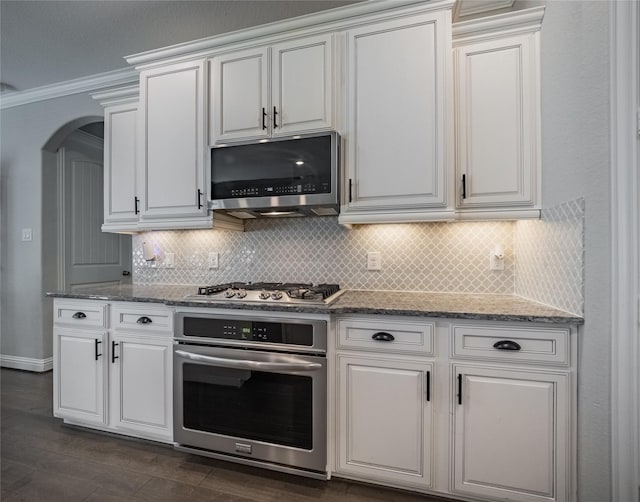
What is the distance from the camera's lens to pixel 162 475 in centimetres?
176

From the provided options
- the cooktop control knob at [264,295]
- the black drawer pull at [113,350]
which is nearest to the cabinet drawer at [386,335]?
the cooktop control knob at [264,295]

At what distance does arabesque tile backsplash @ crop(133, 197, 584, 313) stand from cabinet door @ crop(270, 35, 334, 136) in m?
0.68

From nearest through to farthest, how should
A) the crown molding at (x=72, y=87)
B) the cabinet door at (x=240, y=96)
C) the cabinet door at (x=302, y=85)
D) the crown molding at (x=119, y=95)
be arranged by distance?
the cabinet door at (x=302, y=85), the cabinet door at (x=240, y=96), the crown molding at (x=119, y=95), the crown molding at (x=72, y=87)

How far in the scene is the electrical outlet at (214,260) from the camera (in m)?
2.58

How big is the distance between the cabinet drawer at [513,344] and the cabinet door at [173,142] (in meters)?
1.72

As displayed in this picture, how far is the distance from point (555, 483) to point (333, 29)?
2.54 m

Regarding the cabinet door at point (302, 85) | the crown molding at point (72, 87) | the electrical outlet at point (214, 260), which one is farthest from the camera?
the crown molding at point (72, 87)

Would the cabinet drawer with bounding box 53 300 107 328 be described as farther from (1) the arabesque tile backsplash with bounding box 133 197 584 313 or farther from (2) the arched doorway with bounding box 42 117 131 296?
(2) the arched doorway with bounding box 42 117 131 296

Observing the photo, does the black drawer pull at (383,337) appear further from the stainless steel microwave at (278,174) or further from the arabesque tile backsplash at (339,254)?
the stainless steel microwave at (278,174)

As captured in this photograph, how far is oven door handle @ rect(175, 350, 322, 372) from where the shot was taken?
1653 mm

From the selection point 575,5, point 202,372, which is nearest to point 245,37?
point 575,5

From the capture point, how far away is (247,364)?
173 centimetres

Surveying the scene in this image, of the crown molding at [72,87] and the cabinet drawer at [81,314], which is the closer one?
the cabinet drawer at [81,314]

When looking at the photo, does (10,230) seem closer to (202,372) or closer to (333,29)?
(202,372)
